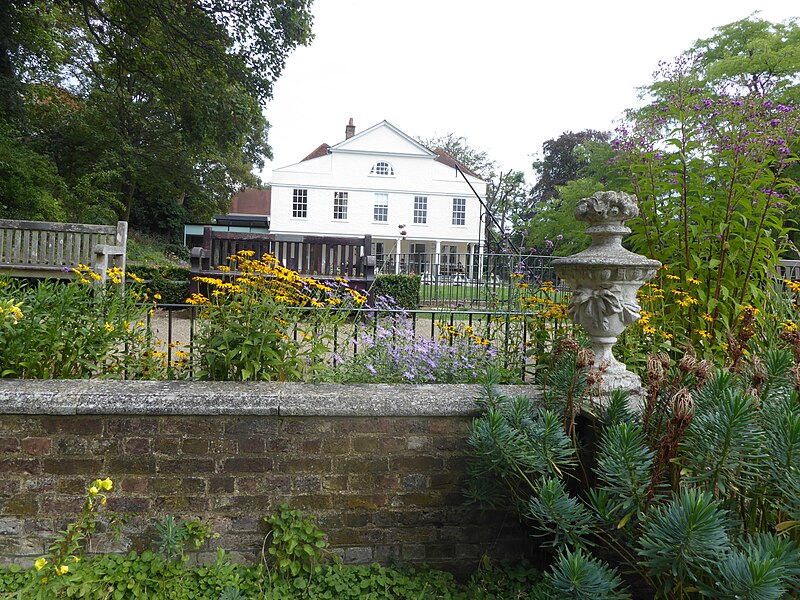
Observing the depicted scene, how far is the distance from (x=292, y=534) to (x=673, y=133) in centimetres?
368

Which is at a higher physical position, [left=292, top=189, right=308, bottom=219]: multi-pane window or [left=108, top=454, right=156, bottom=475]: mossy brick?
[left=292, top=189, right=308, bottom=219]: multi-pane window

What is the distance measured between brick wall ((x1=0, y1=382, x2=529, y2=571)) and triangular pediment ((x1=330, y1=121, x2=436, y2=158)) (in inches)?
1162

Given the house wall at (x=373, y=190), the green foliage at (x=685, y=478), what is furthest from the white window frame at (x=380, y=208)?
the green foliage at (x=685, y=478)

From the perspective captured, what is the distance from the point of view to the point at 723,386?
5.71 ft

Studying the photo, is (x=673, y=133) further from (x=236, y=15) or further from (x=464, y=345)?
(x=236, y=15)

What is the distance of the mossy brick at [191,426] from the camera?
2.35m

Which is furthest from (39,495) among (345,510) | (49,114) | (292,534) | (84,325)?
(49,114)

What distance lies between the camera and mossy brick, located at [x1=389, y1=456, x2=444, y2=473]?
2449 mm

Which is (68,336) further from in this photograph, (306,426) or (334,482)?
Answer: (334,482)

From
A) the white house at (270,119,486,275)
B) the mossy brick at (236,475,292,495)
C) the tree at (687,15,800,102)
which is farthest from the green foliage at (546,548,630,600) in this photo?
the white house at (270,119,486,275)

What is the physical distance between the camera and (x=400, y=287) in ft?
33.2

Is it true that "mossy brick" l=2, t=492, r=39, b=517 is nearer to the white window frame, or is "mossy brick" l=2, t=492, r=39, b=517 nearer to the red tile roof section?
the white window frame

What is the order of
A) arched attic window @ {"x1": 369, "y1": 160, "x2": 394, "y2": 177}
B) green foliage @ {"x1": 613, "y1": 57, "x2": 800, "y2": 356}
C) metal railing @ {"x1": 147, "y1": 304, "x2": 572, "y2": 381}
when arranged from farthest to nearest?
arched attic window @ {"x1": 369, "y1": 160, "x2": 394, "y2": 177} → green foliage @ {"x1": 613, "y1": 57, "x2": 800, "y2": 356} → metal railing @ {"x1": 147, "y1": 304, "x2": 572, "y2": 381}

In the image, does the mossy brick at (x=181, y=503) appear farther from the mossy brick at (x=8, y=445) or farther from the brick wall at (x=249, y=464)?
the mossy brick at (x=8, y=445)
